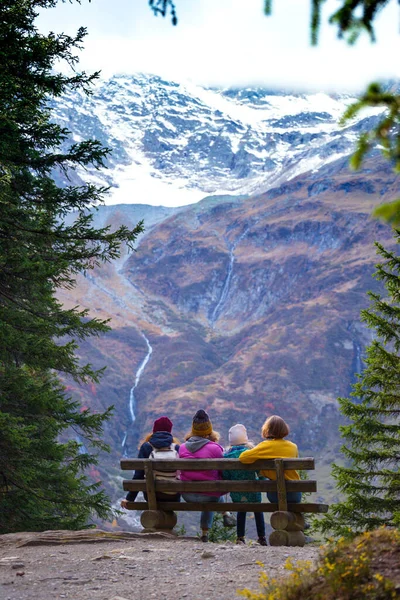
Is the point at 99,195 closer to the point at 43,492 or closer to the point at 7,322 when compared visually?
the point at 7,322

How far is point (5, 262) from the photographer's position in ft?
44.0

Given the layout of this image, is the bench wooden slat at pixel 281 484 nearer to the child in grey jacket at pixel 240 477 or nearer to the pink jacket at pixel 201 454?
the child in grey jacket at pixel 240 477

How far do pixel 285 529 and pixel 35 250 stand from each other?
A: 686 cm

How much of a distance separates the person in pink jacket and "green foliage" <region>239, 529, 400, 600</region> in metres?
4.40

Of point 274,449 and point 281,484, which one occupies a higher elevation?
point 274,449

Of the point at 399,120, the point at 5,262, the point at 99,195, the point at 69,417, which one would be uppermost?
the point at 99,195

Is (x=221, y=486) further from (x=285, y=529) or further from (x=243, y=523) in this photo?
(x=285, y=529)

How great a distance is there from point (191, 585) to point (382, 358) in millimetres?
7479

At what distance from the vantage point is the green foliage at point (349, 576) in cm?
477

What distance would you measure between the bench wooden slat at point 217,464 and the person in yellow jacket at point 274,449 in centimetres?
10

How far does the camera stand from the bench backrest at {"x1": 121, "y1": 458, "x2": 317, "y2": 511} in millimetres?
9352

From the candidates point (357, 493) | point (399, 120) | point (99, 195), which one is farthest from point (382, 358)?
point (399, 120)

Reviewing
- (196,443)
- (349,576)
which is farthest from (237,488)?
(349,576)

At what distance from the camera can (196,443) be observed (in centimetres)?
1030
